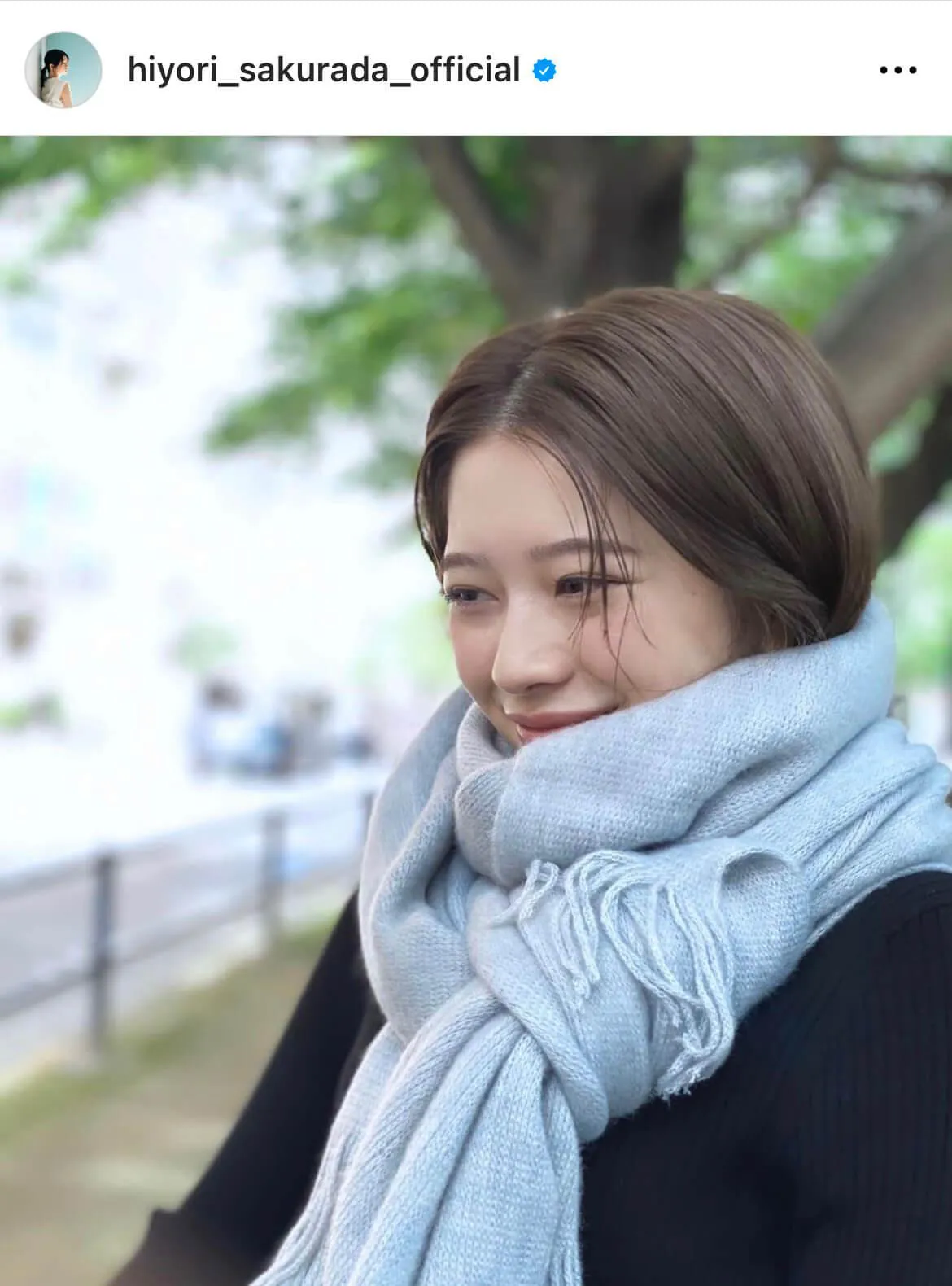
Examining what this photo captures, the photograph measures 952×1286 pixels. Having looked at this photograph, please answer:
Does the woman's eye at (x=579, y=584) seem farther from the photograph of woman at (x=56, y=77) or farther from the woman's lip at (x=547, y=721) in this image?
the photograph of woman at (x=56, y=77)

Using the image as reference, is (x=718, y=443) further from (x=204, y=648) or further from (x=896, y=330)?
(x=204, y=648)

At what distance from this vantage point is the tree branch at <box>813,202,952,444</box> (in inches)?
67.9

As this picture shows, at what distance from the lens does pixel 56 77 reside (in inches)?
39.4

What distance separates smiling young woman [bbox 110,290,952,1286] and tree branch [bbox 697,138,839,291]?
1.43 metres

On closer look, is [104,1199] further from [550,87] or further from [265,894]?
[550,87]

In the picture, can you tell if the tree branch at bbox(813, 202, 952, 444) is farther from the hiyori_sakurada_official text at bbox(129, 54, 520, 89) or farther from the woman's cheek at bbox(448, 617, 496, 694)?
the woman's cheek at bbox(448, 617, 496, 694)

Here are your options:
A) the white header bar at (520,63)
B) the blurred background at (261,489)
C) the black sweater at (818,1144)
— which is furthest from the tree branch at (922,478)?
the black sweater at (818,1144)

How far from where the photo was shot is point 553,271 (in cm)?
210

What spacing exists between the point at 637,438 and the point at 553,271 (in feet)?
4.79

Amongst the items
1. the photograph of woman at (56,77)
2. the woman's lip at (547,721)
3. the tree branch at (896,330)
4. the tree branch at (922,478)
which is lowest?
the woman's lip at (547,721)

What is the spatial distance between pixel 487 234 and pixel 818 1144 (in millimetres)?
1746

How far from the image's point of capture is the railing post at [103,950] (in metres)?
2.21

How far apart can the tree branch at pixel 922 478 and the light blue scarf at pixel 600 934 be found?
5.72 feet

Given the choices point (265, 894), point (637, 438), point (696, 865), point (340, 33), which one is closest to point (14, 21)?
point (340, 33)
